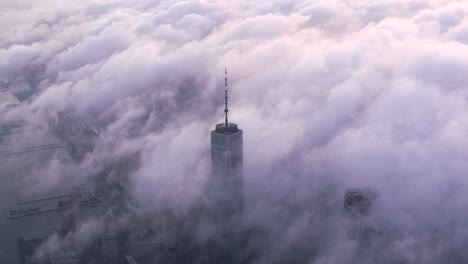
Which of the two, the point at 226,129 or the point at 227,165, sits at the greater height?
the point at 226,129

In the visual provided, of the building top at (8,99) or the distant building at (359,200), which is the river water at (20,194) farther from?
the distant building at (359,200)

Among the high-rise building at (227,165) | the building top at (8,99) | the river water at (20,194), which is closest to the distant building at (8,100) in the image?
the building top at (8,99)

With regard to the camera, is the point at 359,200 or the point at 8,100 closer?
the point at 359,200

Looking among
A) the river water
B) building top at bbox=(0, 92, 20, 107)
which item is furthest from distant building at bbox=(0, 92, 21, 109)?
the river water

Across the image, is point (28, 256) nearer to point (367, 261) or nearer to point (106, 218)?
point (106, 218)

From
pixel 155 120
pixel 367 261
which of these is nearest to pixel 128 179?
pixel 155 120

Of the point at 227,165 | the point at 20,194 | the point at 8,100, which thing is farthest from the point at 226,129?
the point at 8,100

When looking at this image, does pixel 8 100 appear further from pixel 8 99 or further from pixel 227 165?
pixel 227 165

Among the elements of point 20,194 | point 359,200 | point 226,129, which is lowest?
point 20,194

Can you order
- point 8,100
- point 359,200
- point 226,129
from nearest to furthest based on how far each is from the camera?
point 359,200
point 226,129
point 8,100
